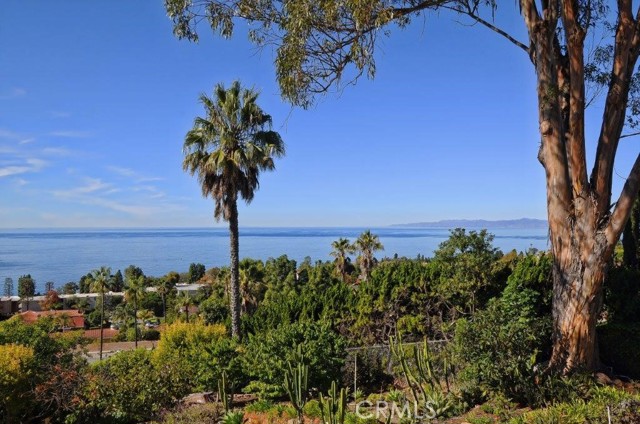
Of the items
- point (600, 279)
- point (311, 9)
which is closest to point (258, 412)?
point (600, 279)

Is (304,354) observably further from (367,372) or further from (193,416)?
(193,416)

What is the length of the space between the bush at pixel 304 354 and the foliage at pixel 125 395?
1.83m

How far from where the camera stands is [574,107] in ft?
30.9

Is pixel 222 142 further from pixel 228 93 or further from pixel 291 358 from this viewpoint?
pixel 291 358

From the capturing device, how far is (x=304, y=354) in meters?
10.3

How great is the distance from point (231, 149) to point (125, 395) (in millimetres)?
11394

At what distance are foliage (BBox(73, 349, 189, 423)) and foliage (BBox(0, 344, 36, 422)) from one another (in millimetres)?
968

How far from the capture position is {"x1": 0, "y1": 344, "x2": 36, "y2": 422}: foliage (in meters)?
9.23

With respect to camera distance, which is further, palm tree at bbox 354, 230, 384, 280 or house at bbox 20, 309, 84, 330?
palm tree at bbox 354, 230, 384, 280

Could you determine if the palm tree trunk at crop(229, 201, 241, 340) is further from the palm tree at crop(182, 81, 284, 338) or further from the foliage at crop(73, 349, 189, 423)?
the foliage at crop(73, 349, 189, 423)

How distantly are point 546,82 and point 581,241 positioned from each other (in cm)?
277

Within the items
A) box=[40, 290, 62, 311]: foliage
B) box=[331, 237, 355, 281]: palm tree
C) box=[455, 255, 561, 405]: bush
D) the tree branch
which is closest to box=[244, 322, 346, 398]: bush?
box=[455, 255, 561, 405]: bush

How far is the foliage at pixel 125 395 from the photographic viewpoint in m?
9.79

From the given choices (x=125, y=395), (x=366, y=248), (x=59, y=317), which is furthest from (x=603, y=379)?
(x=366, y=248)
